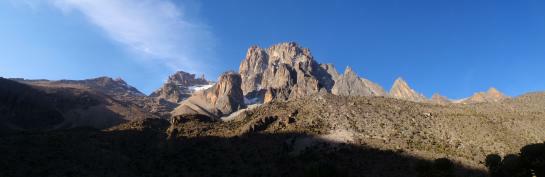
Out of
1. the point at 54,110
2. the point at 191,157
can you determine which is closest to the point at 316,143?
the point at 191,157

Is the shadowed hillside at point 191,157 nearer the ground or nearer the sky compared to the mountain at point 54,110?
nearer the ground

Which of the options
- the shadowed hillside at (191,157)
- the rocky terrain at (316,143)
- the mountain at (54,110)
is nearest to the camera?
the rocky terrain at (316,143)

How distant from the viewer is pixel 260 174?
6844cm

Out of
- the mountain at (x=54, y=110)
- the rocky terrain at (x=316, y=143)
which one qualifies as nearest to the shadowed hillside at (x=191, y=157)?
the rocky terrain at (x=316, y=143)

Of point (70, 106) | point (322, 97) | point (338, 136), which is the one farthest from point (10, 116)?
point (338, 136)

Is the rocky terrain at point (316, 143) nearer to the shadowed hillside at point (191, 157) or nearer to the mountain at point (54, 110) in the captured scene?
the shadowed hillside at point (191, 157)

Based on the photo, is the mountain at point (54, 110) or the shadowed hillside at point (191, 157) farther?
the mountain at point (54, 110)

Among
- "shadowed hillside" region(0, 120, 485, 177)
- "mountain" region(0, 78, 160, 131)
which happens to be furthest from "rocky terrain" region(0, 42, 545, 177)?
"mountain" region(0, 78, 160, 131)

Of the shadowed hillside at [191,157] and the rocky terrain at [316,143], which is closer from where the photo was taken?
the rocky terrain at [316,143]

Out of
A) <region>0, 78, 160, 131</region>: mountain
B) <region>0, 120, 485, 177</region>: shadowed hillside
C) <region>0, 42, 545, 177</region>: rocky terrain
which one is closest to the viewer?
<region>0, 42, 545, 177</region>: rocky terrain

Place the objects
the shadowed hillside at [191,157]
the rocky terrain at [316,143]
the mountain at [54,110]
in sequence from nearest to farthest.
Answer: the rocky terrain at [316,143] < the shadowed hillside at [191,157] < the mountain at [54,110]

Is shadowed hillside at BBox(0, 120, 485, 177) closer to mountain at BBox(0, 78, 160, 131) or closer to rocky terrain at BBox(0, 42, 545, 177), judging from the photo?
rocky terrain at BBox(0, 42, 545, 177)

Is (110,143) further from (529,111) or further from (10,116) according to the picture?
(10,116)

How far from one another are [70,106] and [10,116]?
30.8 meters
